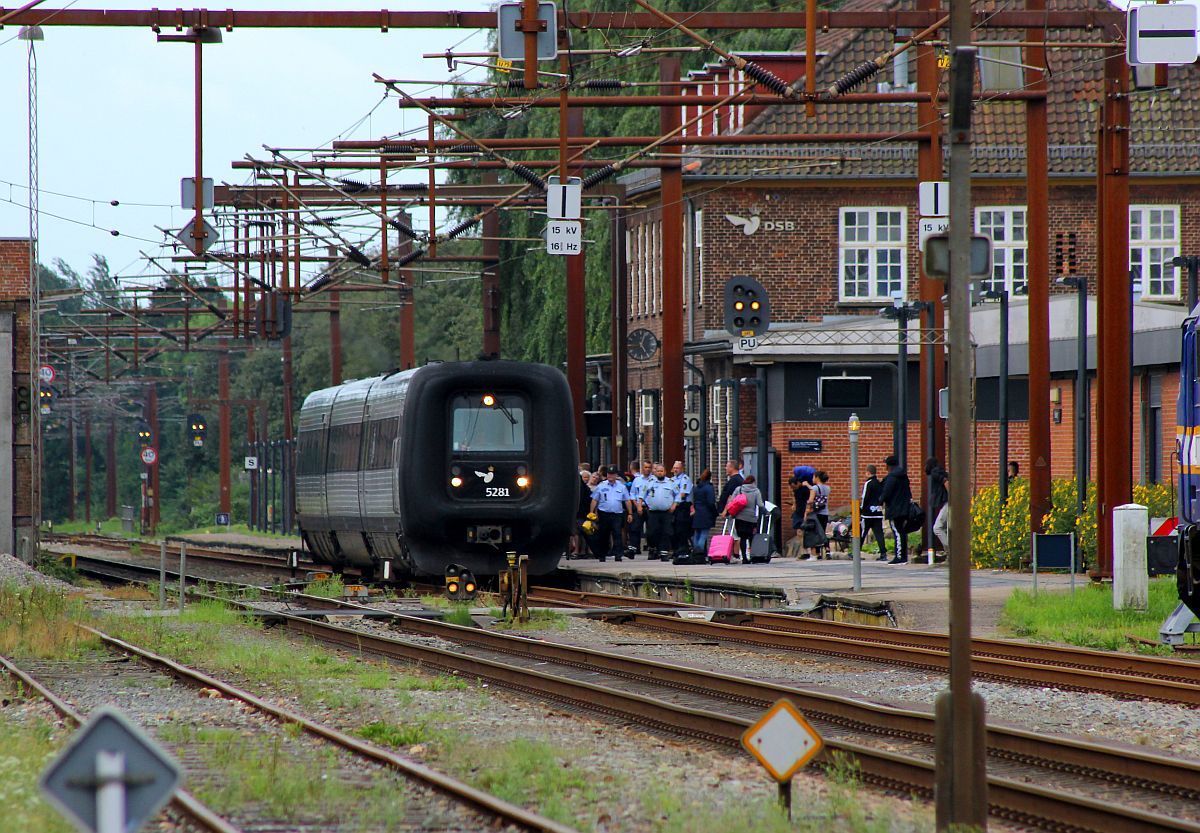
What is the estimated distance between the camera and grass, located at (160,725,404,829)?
985 cm

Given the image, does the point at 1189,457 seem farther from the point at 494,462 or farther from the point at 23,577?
the point at 23,577

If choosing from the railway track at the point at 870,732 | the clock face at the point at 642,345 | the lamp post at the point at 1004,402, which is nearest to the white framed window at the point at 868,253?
the clock face at the point at 642,345

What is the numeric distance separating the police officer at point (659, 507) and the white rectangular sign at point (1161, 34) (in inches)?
560

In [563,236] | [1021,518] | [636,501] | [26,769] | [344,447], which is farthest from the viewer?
[636,501]

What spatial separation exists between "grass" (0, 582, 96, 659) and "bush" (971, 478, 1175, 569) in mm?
12088

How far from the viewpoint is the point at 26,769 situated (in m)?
10.7

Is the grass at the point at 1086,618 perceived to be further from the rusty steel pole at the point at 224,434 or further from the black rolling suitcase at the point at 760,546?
the rusty steel pole at the point at 224,434

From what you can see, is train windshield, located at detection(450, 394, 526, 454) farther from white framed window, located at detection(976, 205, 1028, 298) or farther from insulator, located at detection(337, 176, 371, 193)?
white framed window, located at detection(976, 205, 1028, 298)

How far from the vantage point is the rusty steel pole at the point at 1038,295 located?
85.0 ft

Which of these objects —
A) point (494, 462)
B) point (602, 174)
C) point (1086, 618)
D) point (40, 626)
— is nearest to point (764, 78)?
point (1086, 618)

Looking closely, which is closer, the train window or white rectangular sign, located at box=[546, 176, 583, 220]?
white rectangular sign, located at box=[546, 176, 583, 220]

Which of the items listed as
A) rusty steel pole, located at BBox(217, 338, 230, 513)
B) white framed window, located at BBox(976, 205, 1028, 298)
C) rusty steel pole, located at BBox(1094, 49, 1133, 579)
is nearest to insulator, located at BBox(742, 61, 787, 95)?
rusty steel pole, located at BBox(1094, 49, 1133, 579)

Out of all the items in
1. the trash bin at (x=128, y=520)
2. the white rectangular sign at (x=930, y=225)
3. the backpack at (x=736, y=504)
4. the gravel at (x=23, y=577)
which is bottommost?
the trash bin at (x=128, y=520)

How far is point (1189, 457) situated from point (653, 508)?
16.9 metres
